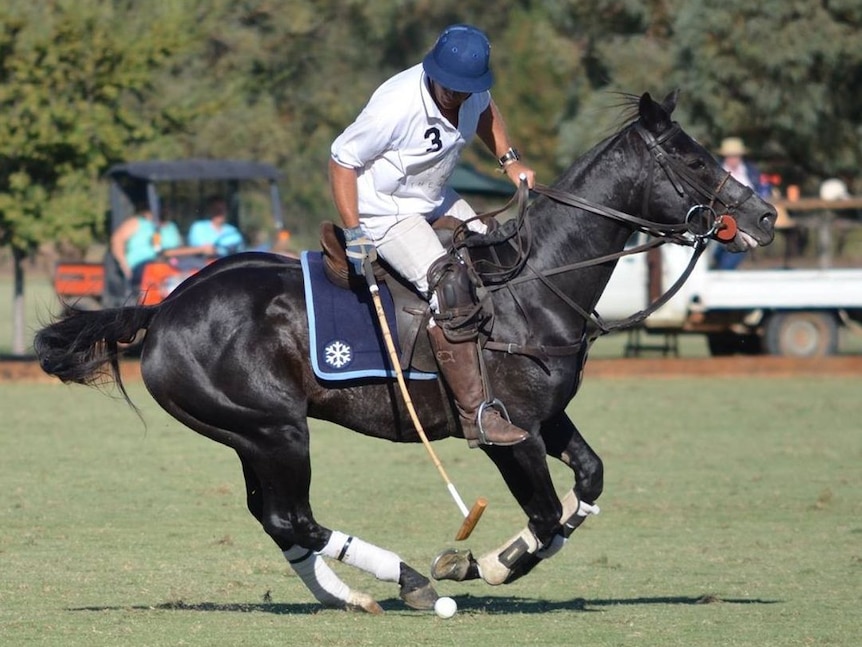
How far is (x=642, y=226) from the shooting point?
745 cm

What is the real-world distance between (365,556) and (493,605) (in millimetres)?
843

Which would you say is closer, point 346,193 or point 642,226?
point 346,193

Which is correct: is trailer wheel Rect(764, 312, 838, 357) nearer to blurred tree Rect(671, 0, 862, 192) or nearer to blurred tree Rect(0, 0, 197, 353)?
blurred tree Rect(671, 0, 862, 192)

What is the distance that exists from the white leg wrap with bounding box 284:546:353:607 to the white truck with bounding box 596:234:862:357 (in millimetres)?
14067

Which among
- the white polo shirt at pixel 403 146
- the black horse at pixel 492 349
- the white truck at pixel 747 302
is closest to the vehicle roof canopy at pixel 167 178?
the white truck at pixel 747 302

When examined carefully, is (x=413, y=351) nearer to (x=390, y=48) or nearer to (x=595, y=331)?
(x=595, y=331)

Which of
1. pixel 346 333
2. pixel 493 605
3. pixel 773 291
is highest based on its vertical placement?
pixel 346 333

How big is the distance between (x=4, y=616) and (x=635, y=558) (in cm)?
381

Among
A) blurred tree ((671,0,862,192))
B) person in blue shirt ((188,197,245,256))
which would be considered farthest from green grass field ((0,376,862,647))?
blurred tree ((671,0,862,192))

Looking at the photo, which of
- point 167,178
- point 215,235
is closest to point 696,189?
point 215,235

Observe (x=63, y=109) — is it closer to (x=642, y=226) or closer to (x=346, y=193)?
(x=346, y=193)

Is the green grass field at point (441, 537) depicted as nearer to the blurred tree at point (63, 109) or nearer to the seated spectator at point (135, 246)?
the seated spectator at point (135, 246)

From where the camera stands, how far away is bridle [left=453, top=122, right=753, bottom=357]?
7.37m

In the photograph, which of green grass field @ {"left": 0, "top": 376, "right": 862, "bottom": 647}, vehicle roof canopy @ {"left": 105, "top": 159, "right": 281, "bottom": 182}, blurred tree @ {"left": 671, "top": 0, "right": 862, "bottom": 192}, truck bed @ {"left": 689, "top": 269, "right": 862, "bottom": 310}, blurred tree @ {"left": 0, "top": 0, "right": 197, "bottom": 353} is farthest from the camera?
blurred tree @ {"left": 671, "top": 0, "right": 862, "bottom": 192}
